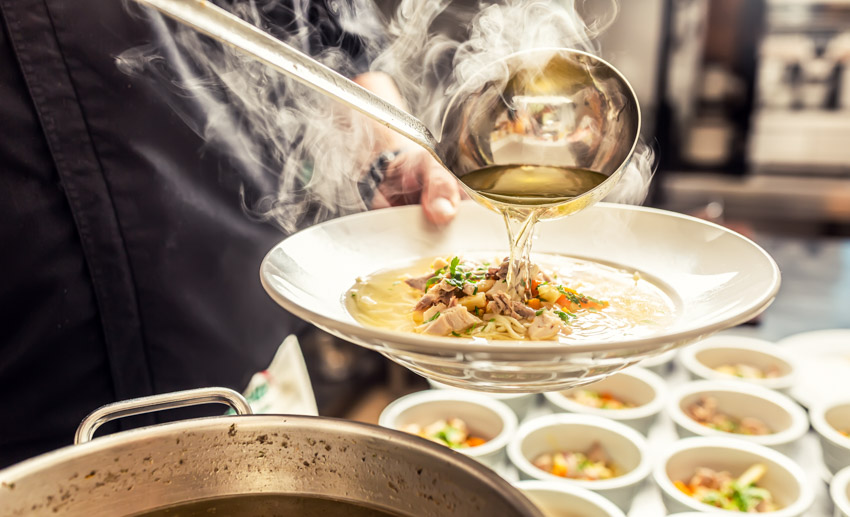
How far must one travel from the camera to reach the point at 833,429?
205 centimetres

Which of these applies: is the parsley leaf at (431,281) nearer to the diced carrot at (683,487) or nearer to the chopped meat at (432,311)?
the chopped meat at (432,311)

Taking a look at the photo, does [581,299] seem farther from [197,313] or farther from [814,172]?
[814,172]

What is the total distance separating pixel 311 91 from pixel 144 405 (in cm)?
127

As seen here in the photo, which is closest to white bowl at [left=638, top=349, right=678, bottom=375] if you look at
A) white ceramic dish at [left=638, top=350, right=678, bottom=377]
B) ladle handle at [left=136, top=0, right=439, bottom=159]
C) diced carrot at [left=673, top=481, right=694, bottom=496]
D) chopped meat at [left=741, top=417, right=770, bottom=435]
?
white ceramic dish at [left=638, top=350, right=678, bottom=377]

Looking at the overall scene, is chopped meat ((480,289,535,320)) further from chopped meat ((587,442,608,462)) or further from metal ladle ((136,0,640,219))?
chopped meat ((587,442,608,462))

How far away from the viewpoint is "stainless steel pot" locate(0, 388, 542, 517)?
30.4 inches

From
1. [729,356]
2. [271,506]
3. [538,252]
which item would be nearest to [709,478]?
[729,356]

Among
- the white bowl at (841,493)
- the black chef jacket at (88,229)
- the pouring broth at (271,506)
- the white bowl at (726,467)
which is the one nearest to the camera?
the pouring broth at (271,506)

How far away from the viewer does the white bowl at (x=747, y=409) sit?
2.08m

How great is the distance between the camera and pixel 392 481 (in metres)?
0.83

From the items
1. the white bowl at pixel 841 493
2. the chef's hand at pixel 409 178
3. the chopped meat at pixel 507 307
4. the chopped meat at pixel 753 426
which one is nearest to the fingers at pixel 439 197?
the chef's hand at pixel 409 178

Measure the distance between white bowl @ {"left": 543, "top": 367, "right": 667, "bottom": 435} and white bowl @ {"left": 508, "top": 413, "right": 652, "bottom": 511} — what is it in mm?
50

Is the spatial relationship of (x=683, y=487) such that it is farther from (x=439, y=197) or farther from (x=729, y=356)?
(x=439, y=197)

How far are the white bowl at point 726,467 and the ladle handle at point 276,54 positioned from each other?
51.3 inches
